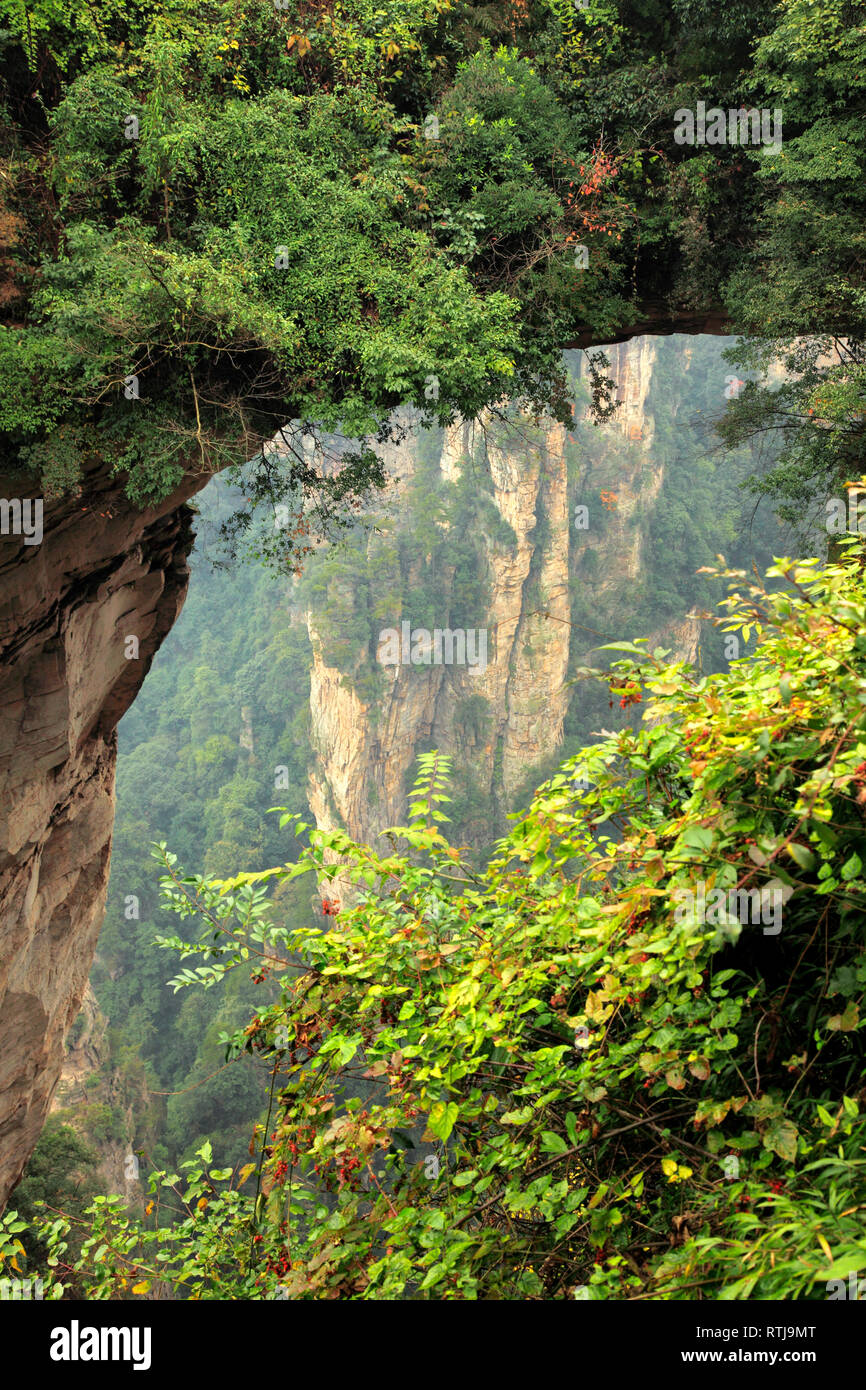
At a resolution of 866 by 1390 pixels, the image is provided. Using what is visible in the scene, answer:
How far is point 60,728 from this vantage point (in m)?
6.79

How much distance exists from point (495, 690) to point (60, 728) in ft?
95.0

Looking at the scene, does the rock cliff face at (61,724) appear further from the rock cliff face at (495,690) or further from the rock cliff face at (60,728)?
the rock cliff face at (495,690)

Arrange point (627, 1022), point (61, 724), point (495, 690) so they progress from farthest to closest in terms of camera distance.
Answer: point (495, 690) → point (61, 724) → point (627, 1022)

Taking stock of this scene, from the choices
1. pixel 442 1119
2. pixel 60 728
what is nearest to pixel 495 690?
pixel 60 728

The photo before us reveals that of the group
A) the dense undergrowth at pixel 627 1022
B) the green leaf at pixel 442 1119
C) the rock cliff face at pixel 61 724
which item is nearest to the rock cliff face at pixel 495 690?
the rock cliff face at pixel 61 724

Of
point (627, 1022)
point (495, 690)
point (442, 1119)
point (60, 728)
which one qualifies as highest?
point (495, 690)

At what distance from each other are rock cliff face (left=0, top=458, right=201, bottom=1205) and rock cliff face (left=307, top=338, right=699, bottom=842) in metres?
23.1

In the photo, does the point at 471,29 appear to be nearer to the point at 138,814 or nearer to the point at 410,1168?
the point at 410,1168

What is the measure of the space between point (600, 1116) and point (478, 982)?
407mm

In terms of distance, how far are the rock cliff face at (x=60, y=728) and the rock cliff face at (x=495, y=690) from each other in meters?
23.1

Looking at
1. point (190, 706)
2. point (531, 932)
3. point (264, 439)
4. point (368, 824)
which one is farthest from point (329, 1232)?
point (190, 706)

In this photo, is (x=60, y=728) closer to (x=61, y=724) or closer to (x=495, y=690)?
(x=61, y=724)

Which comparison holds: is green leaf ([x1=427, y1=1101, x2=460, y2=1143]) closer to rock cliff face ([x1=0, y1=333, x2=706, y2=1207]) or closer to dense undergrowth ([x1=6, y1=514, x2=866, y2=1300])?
dense undergrowth ([x1=6, y1=514, x2=866, y2=1300])

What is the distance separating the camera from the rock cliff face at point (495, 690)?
33.5 m
